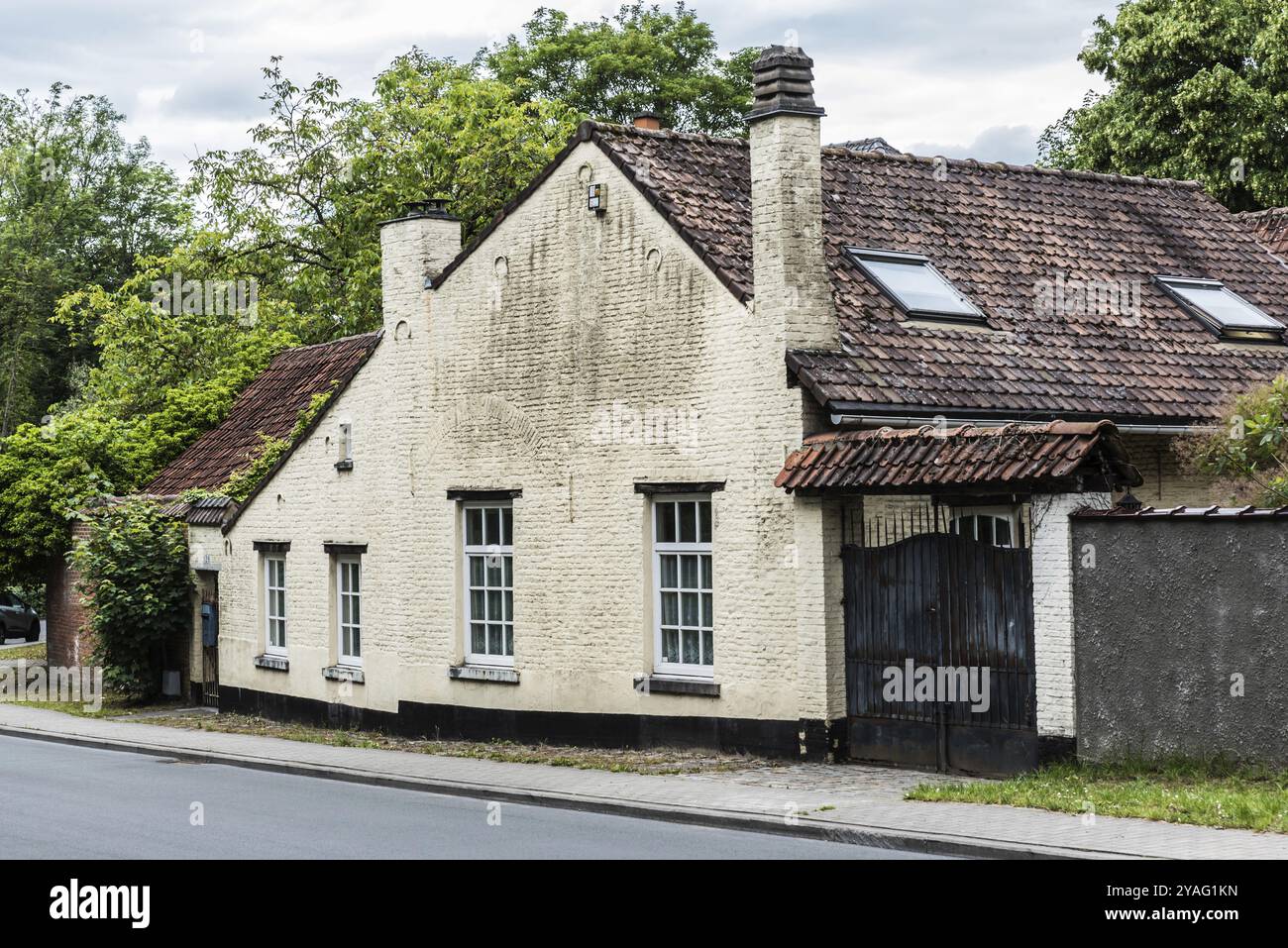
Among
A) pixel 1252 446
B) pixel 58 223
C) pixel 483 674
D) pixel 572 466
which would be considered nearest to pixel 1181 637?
pixel 1252 446

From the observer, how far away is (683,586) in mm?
17891

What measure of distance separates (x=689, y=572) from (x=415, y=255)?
20.3 feet

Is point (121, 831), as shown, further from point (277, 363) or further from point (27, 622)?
point (27, 622)

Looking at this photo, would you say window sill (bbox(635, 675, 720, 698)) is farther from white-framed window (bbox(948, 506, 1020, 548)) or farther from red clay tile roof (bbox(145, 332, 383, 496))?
red clay tile roof (bbox(145, 332, 383, 496))

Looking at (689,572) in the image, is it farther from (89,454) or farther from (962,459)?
(89,454)

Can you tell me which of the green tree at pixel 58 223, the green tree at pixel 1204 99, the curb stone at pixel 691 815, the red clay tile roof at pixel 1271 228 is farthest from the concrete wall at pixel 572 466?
the green tree at pixel 58 223

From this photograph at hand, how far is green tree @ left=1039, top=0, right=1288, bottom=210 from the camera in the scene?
30953 mm

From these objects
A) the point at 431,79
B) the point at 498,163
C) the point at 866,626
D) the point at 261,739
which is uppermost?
the point at 431,79

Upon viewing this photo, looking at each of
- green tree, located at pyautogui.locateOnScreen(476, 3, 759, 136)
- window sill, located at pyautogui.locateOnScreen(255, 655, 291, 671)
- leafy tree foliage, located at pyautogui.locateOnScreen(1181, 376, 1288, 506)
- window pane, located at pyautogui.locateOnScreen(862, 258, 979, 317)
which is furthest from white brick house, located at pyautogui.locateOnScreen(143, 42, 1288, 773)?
green tree, located at pyautogui.locateOnScreen(476, 3, 759, 136)

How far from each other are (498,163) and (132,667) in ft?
44.0

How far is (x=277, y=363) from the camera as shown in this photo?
1252 inches

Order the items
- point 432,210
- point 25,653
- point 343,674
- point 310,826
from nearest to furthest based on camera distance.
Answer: point 310,826
point 432,210
point 343,674
point 25,653

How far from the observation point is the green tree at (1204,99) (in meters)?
31.0
